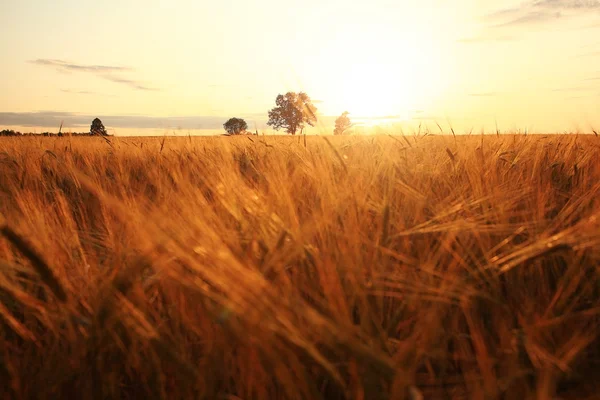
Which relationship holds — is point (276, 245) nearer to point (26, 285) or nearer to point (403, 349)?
point (403, 349)

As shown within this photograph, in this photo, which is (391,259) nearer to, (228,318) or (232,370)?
(232,370)

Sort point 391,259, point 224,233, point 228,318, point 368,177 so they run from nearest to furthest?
point 228,318 → point 224,233 → point 391,259 → point 368,177

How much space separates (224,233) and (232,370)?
0.30 m

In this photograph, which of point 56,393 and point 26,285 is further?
point 26,285

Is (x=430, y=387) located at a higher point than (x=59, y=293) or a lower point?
lower

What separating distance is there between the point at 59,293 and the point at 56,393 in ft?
0.55

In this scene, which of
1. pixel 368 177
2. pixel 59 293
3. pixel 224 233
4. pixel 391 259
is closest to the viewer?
pixel 59 293

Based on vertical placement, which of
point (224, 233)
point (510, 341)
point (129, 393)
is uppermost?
point (224, 233)

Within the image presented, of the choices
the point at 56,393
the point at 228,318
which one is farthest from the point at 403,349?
the point at 56,393

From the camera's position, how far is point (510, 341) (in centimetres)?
73

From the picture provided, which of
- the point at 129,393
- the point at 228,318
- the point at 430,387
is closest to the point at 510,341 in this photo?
the point at 430,387

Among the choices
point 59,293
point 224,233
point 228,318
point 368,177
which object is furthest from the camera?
point 368,177

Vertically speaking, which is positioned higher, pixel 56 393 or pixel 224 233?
pixel 224 233

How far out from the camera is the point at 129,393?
2.56 ft
